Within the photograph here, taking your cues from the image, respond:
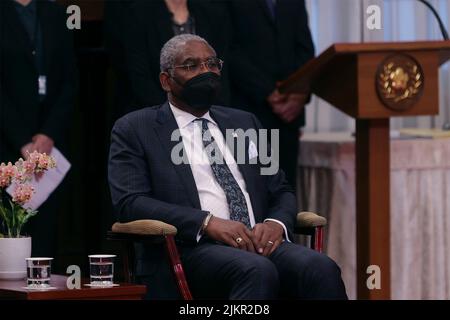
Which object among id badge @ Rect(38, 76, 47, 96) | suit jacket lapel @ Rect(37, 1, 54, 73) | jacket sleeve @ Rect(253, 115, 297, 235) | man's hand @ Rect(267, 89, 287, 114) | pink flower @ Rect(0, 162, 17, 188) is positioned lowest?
jacket sleeve @ Rect(253, 115, 297, 235)

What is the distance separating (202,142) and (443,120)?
2.12 m

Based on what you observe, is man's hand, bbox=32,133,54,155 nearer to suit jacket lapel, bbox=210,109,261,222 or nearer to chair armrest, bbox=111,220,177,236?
suit jacket lapel, bbox=210,109,261,222

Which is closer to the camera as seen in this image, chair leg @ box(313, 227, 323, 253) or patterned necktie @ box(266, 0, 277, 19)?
chair leg @ box(313, 227, 323, 253)

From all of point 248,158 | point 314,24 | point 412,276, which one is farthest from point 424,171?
point 248,158

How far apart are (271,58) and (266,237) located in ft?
4.81

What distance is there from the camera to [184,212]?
3791 millimetres

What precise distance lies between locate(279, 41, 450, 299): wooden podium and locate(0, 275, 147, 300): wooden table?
76 centimetres

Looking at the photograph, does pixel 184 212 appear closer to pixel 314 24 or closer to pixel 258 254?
pixel 258 254

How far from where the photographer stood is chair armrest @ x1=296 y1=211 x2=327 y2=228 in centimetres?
388

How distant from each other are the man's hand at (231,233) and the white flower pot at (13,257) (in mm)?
691

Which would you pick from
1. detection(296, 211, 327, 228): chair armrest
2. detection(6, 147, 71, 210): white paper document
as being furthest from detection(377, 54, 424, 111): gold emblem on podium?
detection(6, 147, 71, 210): white paper document

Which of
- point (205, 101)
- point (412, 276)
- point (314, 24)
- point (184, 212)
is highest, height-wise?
point (314, 24)

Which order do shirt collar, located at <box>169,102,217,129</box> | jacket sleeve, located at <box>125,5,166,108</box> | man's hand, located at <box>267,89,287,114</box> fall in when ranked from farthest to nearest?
man's hand, located at <box>267,89,287,114</box> < jacket sleeve, located at <box>125,5,166,108</box> < shirt collar, located at <box>169,102,217,129</box>

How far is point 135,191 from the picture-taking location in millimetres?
3850
